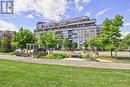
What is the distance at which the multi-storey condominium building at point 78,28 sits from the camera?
148 m

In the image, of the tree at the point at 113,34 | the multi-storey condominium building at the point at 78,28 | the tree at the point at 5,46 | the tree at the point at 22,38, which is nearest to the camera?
the tree at the point at 113,34

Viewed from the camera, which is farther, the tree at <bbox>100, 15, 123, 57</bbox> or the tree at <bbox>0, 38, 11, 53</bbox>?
the tree at <bbox>0, 38, 11, 53</bbox>

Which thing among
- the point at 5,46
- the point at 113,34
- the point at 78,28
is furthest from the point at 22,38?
the point at 78,28

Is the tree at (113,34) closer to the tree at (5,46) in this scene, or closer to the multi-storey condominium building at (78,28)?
the tree at (5,46)

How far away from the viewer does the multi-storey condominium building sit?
148 m

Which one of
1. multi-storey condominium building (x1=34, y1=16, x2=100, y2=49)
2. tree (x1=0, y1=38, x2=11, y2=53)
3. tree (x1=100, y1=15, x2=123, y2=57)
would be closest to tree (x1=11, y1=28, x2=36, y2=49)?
tree (x1=0, y1=38, x2=11, y2=53)

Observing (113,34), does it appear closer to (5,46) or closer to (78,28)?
(5,46)

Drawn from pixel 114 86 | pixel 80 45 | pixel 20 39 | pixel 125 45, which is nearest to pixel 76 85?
pixel 114 86

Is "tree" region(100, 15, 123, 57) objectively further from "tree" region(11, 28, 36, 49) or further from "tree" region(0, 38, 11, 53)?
"tree" region(0, 38, 11, 53)

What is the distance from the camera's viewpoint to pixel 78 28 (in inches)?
6102

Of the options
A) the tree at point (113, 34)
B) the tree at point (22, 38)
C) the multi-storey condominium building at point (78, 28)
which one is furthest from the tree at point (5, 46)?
the multi-storey condominium building at point (78, 28)

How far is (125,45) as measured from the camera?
6531 cm

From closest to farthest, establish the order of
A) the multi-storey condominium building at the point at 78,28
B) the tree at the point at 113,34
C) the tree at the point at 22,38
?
the tree at the point at 113,34
the tree at the point at 22,38
the multi-storey condominium building at the point at 78,28

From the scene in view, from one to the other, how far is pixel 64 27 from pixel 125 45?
101 metres
